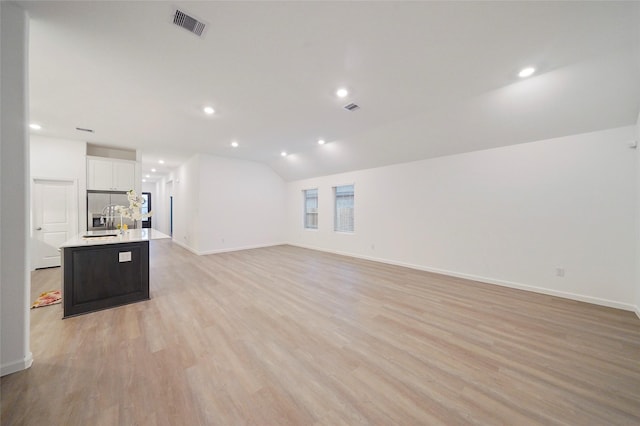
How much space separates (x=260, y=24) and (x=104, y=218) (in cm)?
614

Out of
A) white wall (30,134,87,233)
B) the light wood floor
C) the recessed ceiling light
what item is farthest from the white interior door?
the recessed ceiling light

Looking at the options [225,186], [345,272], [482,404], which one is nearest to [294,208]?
[225,186]

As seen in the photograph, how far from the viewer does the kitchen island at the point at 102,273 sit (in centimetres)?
267

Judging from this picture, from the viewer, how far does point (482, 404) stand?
147 cm

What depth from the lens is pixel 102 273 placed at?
2.89 m

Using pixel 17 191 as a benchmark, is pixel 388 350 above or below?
below

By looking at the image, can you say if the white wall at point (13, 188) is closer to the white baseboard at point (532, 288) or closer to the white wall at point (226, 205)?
the white wall at point (226, 205)

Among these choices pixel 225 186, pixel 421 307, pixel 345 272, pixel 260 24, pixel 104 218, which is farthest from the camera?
pixel 225 186

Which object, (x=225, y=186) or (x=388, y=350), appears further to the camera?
(x=225, y=186)

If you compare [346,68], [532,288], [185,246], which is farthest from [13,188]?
[532,288]

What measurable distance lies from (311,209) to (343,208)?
4.98 ft

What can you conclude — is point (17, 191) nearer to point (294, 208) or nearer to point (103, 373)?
point (103, 373)

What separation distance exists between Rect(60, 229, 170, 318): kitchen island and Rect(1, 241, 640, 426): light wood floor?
206 millimetres

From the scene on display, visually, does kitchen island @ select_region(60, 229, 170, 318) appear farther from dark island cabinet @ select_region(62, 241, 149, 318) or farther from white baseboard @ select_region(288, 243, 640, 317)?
white baseboard @ select_region(288, 243, 640, 317)
